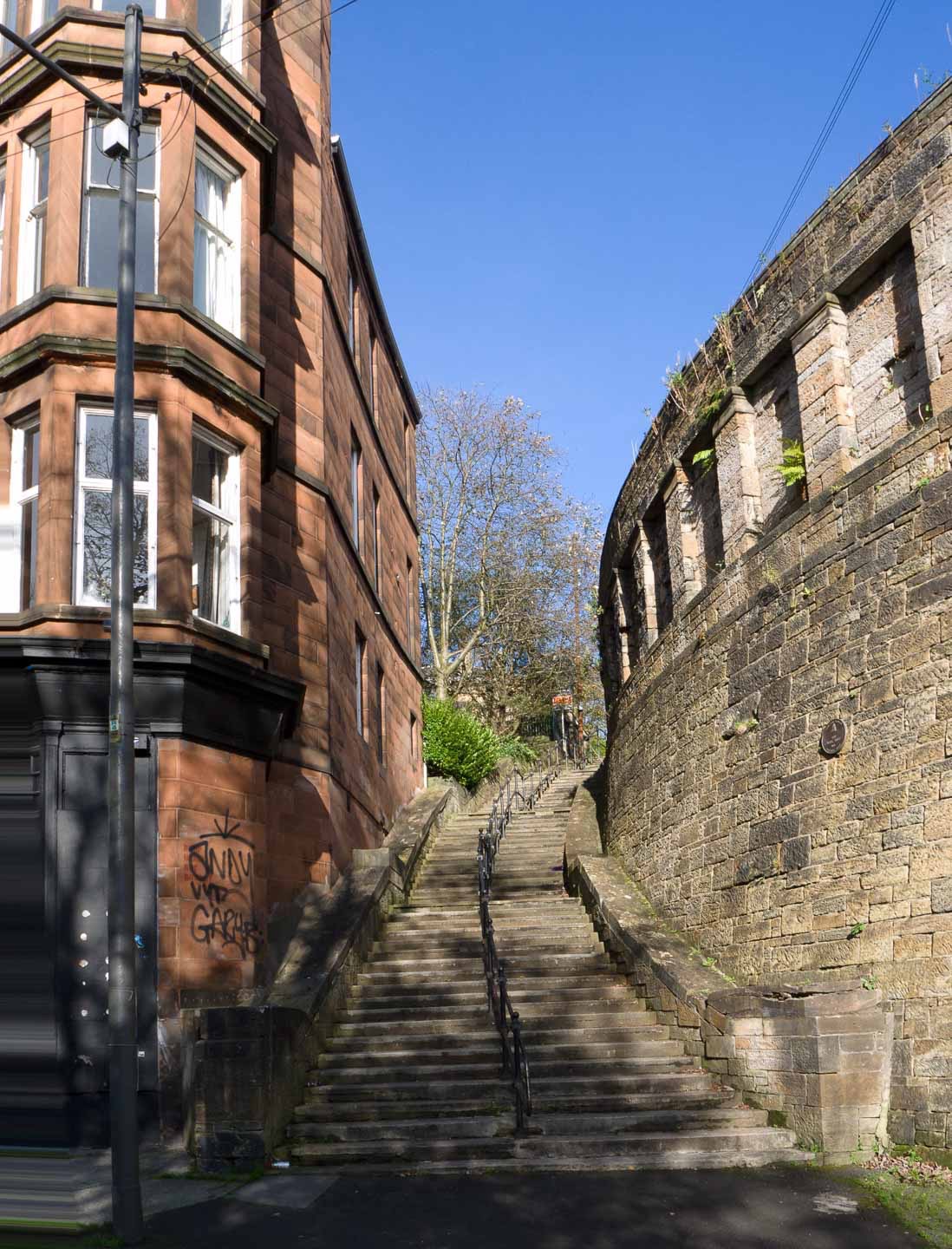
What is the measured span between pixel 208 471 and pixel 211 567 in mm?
1032

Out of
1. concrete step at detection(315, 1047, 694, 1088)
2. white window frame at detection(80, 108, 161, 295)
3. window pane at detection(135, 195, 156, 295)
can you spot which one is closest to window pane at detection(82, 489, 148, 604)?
white window frame at detection(80, 108, 161, 295)

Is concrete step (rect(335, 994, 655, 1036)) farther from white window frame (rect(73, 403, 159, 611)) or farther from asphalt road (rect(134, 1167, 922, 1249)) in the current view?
white window frame (rect(73, 403, 159, 611))

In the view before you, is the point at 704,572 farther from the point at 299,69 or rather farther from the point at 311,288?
the point at 299,69

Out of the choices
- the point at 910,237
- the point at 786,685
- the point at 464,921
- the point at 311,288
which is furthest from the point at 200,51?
the point at 464,921

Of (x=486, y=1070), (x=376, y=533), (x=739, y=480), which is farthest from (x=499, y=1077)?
(x=376, y=533)

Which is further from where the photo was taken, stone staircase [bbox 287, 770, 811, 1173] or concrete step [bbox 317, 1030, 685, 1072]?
concrete step [bbox 317, 1030, 685, 1072]

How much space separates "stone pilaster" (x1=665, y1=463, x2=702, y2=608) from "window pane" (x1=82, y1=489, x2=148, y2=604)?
22.0 ft

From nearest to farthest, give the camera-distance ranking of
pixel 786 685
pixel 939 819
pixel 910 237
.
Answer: pixel 939 819 < pixel 910 237 < pixel 786 685

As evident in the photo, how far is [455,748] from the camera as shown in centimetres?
2942

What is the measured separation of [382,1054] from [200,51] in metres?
10.7

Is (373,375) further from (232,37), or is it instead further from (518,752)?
(518,752)

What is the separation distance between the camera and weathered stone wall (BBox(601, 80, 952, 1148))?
30.7 feet

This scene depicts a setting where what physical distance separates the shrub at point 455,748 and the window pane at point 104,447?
55.1 ft

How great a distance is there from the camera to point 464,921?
15352mm
